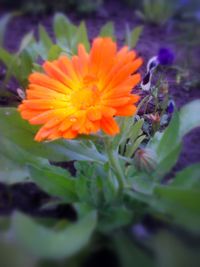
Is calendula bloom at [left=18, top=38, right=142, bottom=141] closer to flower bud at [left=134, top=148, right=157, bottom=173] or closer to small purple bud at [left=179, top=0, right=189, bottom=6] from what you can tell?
flower bud at [left=134, top=148, right=157, bottom=173]

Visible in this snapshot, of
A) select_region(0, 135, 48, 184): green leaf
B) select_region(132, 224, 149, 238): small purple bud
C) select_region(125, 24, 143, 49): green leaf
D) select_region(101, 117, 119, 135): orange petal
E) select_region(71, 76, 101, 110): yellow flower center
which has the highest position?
select_region(125, 24, 143, 49): green leaf

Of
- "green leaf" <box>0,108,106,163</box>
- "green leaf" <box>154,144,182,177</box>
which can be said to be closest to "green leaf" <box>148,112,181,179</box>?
"green leaf" <box>154,144,182,177</box>

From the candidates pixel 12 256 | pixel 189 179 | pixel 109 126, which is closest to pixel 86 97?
pixel 109 126

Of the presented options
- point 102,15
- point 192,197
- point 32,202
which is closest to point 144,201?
point 192,197

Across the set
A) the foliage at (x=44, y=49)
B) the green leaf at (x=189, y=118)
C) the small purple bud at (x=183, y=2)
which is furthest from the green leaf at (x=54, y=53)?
the small purple bud at (x=183, y=2)

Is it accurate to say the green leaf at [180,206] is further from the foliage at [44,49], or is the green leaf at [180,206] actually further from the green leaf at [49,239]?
the foliage at [44,49]

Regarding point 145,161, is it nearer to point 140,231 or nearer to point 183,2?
point 140,231
